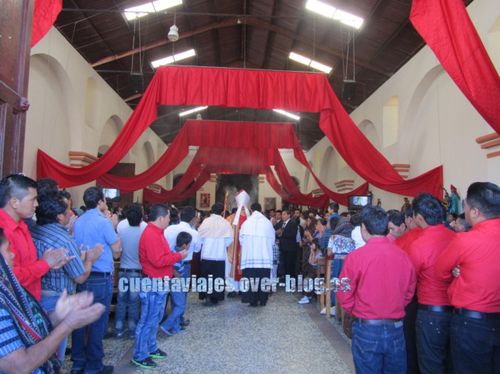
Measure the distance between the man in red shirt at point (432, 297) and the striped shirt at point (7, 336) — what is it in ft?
6.86

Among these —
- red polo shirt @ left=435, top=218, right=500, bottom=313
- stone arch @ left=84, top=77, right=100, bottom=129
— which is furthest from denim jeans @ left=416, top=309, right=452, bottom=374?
stone arch @ left=84, top=77, right=100, bottom=129

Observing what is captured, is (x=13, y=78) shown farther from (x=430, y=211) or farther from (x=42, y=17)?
(x=430, y=211)

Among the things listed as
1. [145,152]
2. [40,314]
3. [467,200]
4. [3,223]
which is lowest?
[40,314]

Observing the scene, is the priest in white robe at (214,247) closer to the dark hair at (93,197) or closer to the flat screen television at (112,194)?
the dark hair at (93,197)

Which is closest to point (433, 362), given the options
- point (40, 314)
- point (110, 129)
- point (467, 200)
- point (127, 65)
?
point (467, 200)

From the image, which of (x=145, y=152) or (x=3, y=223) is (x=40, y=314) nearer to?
(x=3, y=223)

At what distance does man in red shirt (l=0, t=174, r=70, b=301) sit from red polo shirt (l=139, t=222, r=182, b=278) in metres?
1.24

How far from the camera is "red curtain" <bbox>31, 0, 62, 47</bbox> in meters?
2.80

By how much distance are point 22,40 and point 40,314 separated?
148 cm

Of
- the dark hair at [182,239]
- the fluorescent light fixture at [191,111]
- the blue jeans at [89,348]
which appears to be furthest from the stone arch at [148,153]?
the blue jeans at [89,348]

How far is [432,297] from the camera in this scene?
2307mm

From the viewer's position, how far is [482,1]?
5.28 meters

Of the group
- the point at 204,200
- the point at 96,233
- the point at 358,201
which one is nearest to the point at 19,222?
the point at 96,233

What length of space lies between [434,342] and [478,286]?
1.62ft
